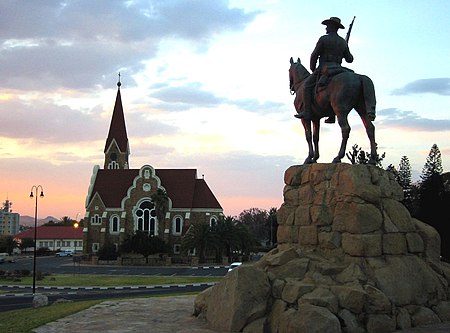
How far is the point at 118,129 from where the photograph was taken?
277ft

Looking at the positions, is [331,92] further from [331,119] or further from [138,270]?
[138,270]

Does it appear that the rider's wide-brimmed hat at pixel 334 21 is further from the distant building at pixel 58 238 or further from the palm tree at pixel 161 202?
the distant building at pixel 58 238

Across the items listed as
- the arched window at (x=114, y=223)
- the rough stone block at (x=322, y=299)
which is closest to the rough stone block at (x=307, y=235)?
the rough stone block at (x=322, y=299)

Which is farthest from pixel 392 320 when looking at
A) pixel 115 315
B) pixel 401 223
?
pixel 115 315

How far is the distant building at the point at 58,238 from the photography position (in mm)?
101562

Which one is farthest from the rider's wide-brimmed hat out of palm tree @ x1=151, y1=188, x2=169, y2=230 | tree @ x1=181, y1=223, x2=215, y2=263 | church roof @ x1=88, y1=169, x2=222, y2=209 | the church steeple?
the church steeple

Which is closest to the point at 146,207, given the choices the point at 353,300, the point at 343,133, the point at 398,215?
the point at 343,133

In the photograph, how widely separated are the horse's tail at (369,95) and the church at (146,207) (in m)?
56.1

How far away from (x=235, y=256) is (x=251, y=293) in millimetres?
49624

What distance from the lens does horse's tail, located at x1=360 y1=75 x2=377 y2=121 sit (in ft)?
42.2

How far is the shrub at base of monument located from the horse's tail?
5.10ft

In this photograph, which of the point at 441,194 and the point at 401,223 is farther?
the point at 441,194

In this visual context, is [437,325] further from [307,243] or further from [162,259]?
[162,259]

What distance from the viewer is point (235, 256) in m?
60.1
